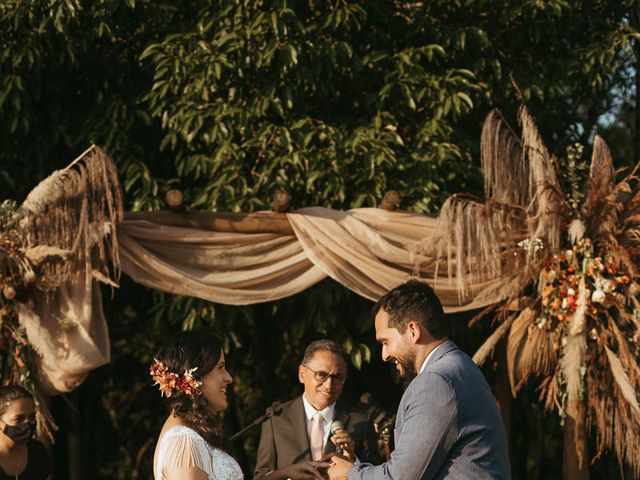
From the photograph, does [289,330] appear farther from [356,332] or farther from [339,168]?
[339,168]

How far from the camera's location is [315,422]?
6.07 m

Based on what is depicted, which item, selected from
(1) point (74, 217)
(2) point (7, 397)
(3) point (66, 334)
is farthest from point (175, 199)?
(2) point (7, 397)

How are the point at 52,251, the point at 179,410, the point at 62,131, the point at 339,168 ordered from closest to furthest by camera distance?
the point at 179,410, the point at 52,251, the point at 339,168, the point at 62,131

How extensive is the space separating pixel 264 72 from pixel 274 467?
114 inches

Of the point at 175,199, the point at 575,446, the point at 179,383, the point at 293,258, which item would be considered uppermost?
the point at 175,199

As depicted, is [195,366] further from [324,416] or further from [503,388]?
[503,388]

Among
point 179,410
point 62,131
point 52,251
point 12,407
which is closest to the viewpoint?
point 179,410

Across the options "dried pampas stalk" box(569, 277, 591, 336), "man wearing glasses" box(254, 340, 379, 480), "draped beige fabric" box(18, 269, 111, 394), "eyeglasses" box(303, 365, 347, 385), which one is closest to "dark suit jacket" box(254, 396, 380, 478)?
"man wearing glasses" box(254, 340, 379, 480)

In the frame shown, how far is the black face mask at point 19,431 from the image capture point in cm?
572

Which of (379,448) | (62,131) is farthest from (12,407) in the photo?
(62,131)

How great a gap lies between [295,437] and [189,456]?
2161mm

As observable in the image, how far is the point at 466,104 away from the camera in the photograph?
24.5 feet

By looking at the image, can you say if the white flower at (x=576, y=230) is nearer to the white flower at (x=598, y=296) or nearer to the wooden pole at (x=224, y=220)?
the white flower at (x=598, y=296)

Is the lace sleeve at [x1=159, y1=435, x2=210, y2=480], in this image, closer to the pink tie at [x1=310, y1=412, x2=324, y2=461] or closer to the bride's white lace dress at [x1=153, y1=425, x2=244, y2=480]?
the bride's white lace dress at [x1=153, y1=425, x2=244, y2=480]
